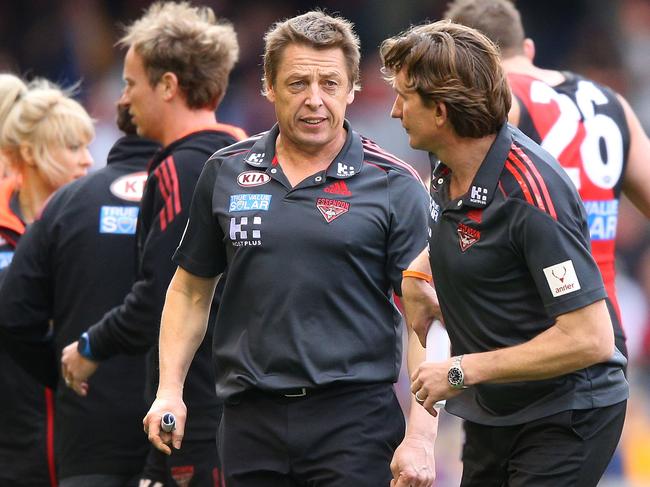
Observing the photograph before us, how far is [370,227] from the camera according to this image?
4.16 metres

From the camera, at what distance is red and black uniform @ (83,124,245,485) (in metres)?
4.98

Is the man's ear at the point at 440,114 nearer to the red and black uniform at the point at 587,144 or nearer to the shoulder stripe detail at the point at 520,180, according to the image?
the shoulder stripe detail at the point at 520,180

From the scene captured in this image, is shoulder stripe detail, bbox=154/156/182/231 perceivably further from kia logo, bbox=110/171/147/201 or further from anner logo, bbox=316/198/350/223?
anner logo, bbox=316/198/350/223

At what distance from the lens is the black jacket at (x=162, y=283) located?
196 inches

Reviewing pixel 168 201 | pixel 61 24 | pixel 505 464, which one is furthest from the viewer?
pixel 61 24

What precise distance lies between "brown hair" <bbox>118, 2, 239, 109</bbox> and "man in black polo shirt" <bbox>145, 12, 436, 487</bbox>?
1.09m

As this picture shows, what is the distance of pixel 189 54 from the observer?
540 cm

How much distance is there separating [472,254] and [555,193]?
31 centimetres

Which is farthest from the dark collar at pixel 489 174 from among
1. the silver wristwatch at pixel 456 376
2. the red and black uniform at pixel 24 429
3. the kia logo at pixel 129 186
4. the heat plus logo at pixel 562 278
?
the red and black uniform at pixel 24 429

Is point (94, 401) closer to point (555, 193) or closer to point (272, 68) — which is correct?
point (272, 68)

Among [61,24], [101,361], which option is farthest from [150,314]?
[61,24]

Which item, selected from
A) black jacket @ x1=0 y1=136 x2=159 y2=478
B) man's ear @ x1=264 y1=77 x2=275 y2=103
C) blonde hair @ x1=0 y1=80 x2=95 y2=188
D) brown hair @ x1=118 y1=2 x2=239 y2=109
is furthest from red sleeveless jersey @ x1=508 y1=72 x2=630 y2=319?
A: blonde hair @ x1=0 y1=80 x2=95 y2=188

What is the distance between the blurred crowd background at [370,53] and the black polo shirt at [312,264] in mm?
5548

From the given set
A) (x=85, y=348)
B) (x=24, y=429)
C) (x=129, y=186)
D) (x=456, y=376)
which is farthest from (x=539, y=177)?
(x=24, y=429)
